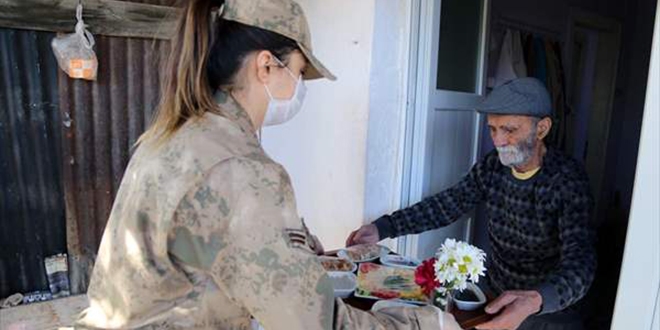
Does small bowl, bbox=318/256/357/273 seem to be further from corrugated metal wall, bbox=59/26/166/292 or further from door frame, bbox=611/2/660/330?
corrugated metal wall, bbox=59/26/166/292

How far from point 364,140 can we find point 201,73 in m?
1.17

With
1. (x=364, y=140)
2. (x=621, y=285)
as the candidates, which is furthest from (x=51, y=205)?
(x=621, y=285)

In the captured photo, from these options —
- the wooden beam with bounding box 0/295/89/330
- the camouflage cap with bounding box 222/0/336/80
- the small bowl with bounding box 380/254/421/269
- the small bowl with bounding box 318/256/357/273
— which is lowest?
the wooden beam with bounding box 0/295/89/330

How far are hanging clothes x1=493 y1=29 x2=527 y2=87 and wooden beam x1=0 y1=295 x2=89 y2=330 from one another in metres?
2.84

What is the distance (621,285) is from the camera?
1.20m

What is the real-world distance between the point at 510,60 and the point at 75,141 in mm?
2656

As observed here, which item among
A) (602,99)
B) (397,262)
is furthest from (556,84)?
(397,262)

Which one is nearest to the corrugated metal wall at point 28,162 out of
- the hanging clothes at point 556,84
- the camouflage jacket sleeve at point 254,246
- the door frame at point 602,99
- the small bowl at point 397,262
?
the small bowl at point 397,262

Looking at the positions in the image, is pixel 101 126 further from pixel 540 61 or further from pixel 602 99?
pixel 602 99

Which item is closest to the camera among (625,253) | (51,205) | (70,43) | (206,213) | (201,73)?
(206,213)

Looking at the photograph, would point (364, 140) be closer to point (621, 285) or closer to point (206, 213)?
point (621, 285)

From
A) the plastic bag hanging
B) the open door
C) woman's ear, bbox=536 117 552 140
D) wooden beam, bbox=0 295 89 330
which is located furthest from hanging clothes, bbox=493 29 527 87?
wooden beam, bbox=0 295 89 330

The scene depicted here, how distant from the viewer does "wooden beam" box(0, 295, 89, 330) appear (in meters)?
2.26

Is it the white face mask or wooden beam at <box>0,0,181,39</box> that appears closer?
the white face mask
